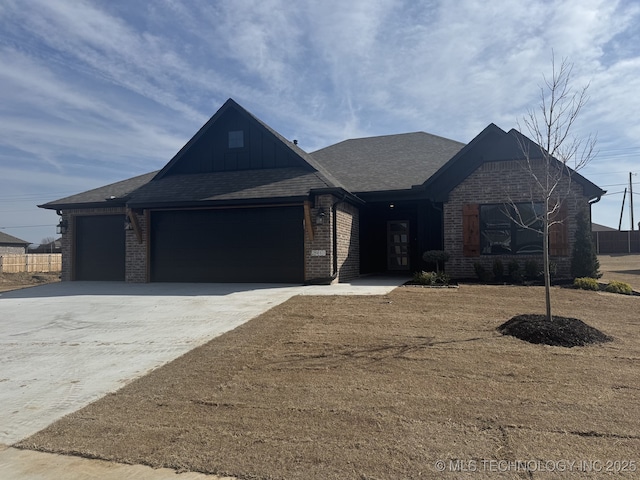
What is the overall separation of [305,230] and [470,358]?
769 centimetres

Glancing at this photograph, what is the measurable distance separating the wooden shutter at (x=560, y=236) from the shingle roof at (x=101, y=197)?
44.2ft

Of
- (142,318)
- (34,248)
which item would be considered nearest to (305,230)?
(142,318)

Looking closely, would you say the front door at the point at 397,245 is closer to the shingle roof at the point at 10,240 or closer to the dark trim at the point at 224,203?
the dark trim at the point at 224,203

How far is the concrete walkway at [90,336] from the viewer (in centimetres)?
399

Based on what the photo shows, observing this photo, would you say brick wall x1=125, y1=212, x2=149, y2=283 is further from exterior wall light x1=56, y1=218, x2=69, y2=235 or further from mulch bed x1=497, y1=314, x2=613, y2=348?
mulch bed x1=497, y1=314, x2=613, y2=348

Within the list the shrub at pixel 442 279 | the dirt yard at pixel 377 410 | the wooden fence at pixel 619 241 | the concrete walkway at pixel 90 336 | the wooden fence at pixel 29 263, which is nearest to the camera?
the dirt yard at pixel 377 410

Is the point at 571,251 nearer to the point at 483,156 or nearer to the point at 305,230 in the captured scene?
the point at 483,156

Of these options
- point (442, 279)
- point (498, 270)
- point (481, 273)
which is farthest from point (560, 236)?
point (442, 279)

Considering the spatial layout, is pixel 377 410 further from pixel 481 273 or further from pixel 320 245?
pixel 481 273

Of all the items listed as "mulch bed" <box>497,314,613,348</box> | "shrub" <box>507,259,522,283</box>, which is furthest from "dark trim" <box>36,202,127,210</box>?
"mulch bed" <box>497,314,613,348</box>

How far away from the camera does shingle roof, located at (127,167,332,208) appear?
40.3ft

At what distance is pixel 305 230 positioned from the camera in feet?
39.9

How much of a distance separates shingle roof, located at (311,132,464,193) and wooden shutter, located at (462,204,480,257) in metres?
2.00

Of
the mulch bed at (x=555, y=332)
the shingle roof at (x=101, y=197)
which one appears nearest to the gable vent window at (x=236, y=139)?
the shingle roof at (x=101, y=197)
